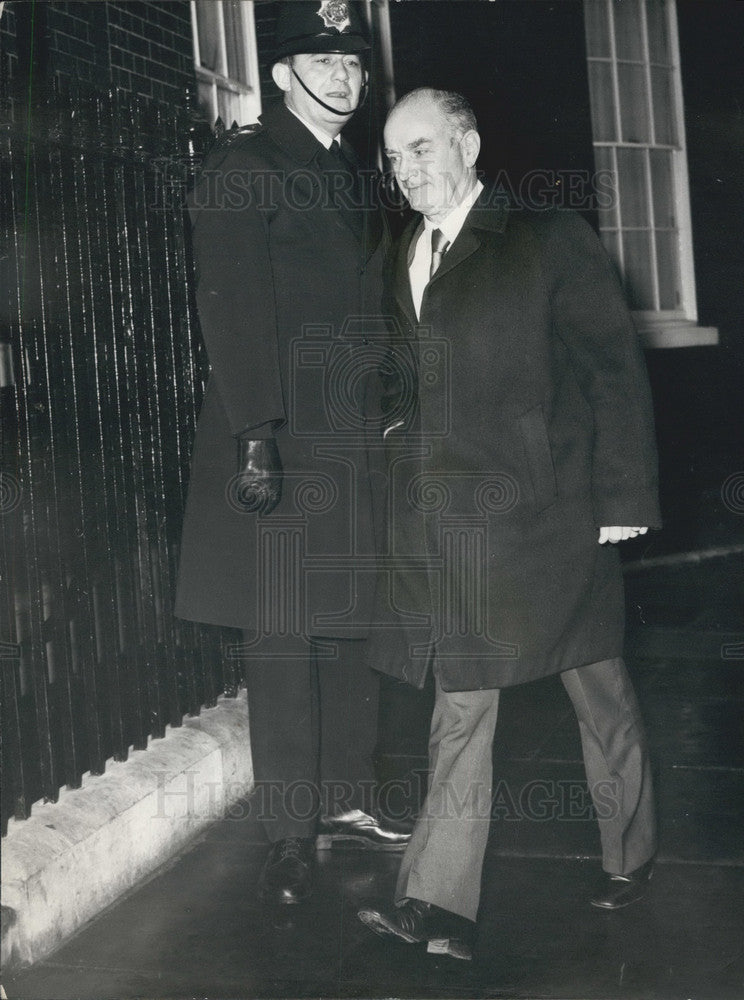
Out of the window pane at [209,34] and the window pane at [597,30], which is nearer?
the window pane at [209,34]

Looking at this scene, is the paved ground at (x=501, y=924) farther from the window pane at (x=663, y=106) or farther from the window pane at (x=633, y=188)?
the window pane at (x=663, y=106)

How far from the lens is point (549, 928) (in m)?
3.33

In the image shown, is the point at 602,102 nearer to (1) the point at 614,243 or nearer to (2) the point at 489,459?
(1) the point at 614,243

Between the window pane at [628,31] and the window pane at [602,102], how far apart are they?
0.63 ft

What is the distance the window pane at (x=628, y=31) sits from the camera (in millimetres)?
9133

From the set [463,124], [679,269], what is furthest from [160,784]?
[679,269]

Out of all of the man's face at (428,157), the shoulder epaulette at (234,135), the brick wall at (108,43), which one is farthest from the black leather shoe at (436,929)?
the brick wall at (108,43)

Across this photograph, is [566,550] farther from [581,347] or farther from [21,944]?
[21,944]

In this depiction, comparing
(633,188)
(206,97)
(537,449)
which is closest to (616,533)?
(537,449)

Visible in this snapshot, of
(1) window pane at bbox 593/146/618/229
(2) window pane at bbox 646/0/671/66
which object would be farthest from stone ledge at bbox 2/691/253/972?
(2) window pane at bbox 646/0/671/66

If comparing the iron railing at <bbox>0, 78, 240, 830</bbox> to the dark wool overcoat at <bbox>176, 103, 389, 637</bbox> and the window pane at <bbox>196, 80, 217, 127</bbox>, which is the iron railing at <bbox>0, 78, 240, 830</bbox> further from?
the window pane at <bbox>196, 80, 217, 127</bbox>

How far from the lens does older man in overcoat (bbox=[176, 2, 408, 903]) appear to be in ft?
11.6

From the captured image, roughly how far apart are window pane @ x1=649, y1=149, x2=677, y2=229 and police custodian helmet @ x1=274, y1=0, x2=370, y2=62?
20.9 feet

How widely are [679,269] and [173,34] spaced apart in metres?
5.07
